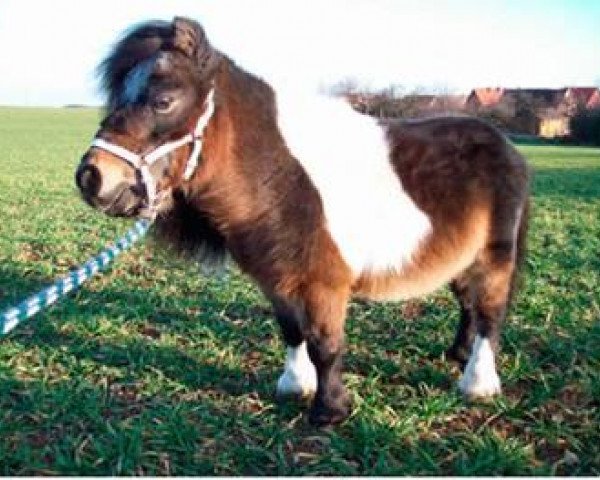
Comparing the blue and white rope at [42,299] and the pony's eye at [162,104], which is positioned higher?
the pony's eye at [162,104]

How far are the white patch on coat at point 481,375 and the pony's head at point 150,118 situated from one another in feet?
8.24

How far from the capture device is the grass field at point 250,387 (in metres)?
3.81

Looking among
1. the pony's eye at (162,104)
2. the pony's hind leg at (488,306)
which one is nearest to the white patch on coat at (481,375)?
the pony's hind leg at (488,306)

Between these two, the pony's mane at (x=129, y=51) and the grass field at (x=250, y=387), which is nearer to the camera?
the pony's mane at (x=129, y=51)

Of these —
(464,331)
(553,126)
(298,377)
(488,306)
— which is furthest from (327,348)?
(553,126)

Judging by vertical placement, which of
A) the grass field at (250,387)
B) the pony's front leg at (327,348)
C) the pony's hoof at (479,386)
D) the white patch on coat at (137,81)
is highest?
the white patch on coat at (137,81)

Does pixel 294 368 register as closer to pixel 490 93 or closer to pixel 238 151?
pixel 238 151

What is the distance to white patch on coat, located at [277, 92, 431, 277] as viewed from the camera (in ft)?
13.0

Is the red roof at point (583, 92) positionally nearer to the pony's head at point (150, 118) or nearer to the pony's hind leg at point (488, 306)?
the pony's hind leg at point (488, 306)

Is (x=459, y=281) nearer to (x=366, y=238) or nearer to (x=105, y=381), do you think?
(x=366, y=238)

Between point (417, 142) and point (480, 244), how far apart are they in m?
0.89

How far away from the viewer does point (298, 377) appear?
15.4 ft

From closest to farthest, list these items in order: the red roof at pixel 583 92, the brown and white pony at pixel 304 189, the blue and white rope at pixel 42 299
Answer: the brown and white pony at pixel 304 189 < the blue and white rope at pixel 42 299 < the red roof at pixel 583 92

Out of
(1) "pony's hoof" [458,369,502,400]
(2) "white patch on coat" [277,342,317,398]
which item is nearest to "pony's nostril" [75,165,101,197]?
(2) "white patch on coat" [277,342,317,398]
